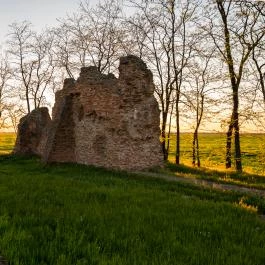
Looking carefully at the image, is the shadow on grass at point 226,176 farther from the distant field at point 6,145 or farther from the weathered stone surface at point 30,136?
the distant field at point 6,145

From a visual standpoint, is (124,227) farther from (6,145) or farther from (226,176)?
(6,145)

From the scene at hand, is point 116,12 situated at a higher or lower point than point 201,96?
higher

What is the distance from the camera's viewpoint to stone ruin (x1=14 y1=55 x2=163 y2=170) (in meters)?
20.9

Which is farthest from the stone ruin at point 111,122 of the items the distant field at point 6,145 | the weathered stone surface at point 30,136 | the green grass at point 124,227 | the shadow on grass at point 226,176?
the distant field at point 6,145

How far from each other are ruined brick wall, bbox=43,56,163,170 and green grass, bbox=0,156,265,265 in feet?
24.6

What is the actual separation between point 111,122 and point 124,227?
13.6 m

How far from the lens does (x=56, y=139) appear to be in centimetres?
2355

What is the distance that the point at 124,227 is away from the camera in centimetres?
797

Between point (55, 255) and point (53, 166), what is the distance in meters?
16.4

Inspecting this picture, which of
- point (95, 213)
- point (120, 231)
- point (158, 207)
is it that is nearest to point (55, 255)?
point (120, 231)

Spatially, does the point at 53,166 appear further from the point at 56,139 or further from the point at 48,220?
the point at 48,220

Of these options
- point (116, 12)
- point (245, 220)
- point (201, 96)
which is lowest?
point (245, 220)

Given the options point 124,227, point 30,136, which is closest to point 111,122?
point 30,136

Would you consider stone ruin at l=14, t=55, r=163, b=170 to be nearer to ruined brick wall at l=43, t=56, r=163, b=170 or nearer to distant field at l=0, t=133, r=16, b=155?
ruined brick wall at l=43, t=56, r=163, b=170
